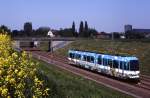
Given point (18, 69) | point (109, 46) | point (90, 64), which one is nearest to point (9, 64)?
point (18, 69)

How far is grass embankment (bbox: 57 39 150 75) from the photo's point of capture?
3062 inches

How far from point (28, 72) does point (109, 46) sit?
95697 mm

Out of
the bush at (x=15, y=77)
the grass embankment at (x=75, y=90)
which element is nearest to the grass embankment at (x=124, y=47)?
the grass embankment at (x=75, y=90)

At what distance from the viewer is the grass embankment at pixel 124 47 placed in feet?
255

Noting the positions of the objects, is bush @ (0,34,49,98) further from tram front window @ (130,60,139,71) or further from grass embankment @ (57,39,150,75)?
grass embankment @ (57,39,150,75)

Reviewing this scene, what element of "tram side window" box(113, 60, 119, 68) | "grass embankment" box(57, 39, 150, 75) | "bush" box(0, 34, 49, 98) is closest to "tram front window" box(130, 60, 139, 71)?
"tram side window" box(113, 60, 119, 68)

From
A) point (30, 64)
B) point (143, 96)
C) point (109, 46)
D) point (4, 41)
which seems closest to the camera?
point (30, 64)

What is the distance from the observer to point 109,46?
109 m

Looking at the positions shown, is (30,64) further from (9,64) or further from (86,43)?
(86,43)

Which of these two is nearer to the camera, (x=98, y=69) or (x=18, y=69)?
(x=18, y=69)

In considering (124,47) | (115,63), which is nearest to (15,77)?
(115,63)

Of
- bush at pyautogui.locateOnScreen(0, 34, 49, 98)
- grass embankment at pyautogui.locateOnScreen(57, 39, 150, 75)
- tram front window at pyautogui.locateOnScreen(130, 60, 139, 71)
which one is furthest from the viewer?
grass embankment at pyautogui.locateOnScreen(57, 39, 150, 75)

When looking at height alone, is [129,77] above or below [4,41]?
below

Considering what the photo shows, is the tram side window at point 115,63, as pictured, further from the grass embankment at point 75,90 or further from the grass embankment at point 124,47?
the grass embankment at point 124,47
